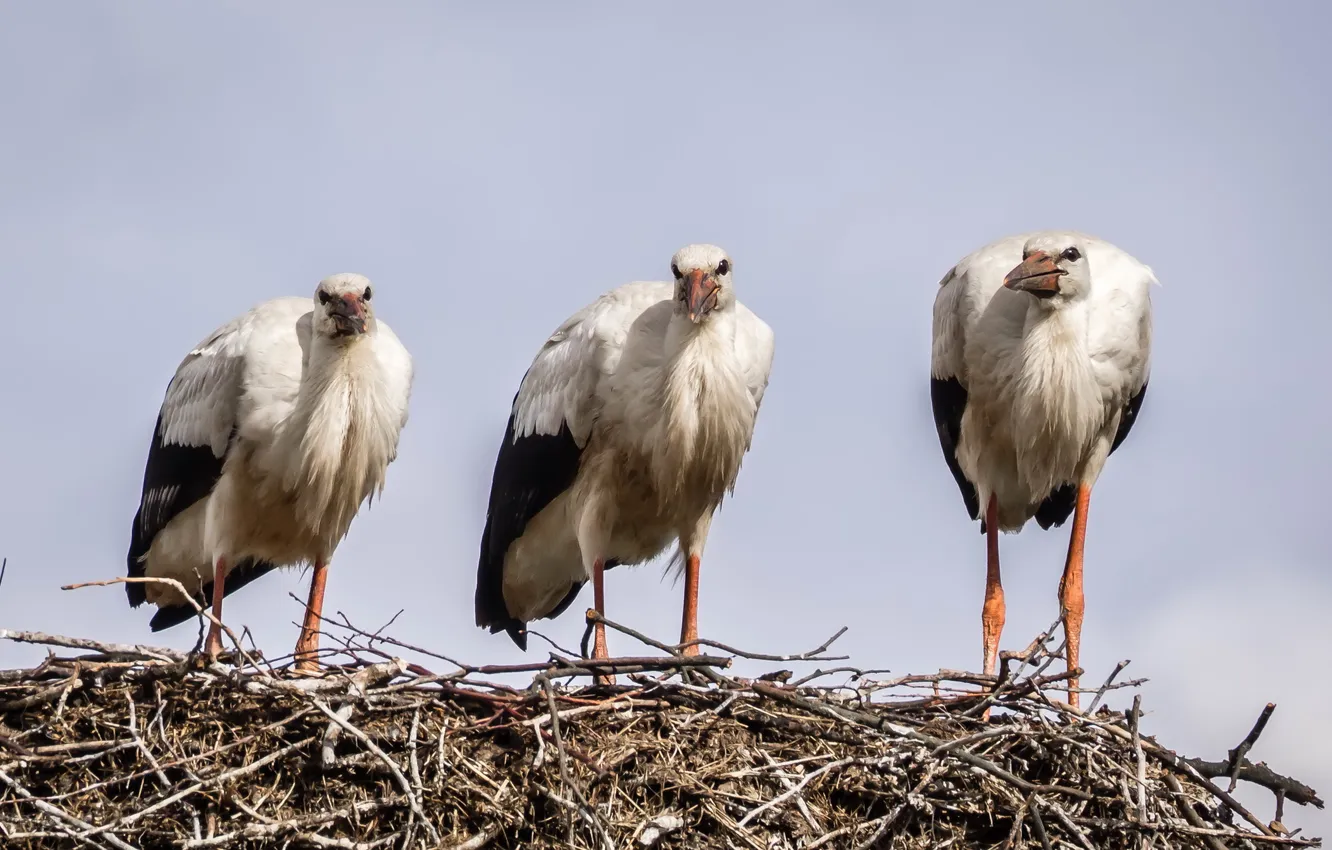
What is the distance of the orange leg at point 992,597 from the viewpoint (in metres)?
7.28

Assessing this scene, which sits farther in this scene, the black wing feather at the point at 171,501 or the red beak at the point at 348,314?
the black wing feather at the point at 171,501

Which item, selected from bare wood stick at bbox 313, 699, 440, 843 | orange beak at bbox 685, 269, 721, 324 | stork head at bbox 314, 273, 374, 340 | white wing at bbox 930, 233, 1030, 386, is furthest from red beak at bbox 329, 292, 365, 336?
white wing at bbox 930, 233, 1030, 386

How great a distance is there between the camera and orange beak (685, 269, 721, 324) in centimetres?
686

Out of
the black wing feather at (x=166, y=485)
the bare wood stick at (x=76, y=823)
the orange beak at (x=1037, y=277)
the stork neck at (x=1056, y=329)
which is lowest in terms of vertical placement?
the bare wood stick at (x=76, y=823)

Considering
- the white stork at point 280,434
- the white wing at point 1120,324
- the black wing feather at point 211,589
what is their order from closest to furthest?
the white stork at point 280,434, the white wing at point 1120,324, the black wing feather at point 211,589

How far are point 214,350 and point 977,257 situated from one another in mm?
2851

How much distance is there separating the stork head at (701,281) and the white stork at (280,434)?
1.10 metres

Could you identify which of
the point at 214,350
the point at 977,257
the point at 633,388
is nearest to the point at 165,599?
the point at 214,350

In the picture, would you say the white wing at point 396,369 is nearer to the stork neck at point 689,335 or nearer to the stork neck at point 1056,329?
the stork neck at point 689,335

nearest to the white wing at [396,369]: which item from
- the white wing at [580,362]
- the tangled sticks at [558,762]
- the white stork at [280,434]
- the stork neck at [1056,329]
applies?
the white stork at [280,434]

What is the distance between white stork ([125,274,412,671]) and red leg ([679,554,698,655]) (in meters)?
1.17

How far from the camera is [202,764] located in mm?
5441

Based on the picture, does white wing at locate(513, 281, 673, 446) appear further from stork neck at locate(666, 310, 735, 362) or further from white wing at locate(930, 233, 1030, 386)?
white wing at locate(930, 233, 1030, 386)

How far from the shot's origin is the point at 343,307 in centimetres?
700
